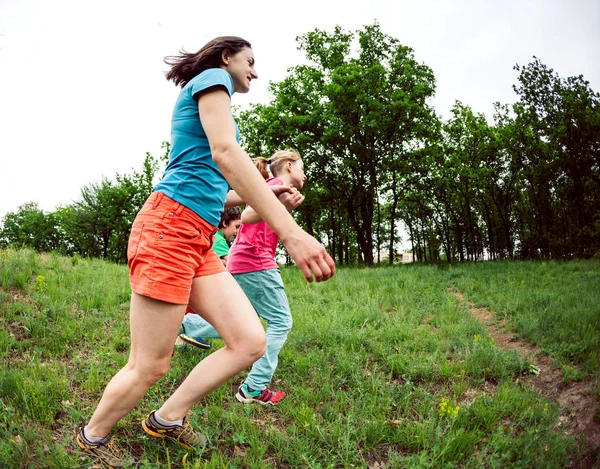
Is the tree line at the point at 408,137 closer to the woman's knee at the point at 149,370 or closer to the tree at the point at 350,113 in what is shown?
the tree at the point at 350,113

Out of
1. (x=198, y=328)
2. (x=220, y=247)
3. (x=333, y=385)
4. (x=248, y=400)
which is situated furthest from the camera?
(x=220, y=247)

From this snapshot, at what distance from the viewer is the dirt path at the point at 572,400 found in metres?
2.63

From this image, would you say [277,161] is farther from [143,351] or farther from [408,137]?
[408,137]

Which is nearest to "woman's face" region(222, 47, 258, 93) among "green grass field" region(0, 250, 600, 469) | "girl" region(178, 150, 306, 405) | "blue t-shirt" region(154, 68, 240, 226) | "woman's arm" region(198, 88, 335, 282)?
"blue t-shirt" region(154, 68, 240, 226)

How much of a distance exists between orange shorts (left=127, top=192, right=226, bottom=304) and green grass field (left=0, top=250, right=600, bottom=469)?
1173mm

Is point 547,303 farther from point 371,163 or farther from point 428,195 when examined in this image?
point 428,195

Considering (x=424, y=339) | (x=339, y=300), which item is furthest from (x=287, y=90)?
(x=424, y=339)

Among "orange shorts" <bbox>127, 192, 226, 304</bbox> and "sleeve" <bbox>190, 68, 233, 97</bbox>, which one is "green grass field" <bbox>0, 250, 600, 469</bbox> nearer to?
"orange shorts" <bbox>127, 192, 226, 304</bbox>

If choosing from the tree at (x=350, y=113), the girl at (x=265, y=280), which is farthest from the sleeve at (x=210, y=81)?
the tree at (x=350, y=113)

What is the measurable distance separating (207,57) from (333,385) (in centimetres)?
287

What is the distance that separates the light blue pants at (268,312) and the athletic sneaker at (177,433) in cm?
79

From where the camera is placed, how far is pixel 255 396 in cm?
316

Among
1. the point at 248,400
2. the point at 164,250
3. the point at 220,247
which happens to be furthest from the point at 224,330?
the point at 220,247

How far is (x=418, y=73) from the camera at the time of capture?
20984 millimetres
